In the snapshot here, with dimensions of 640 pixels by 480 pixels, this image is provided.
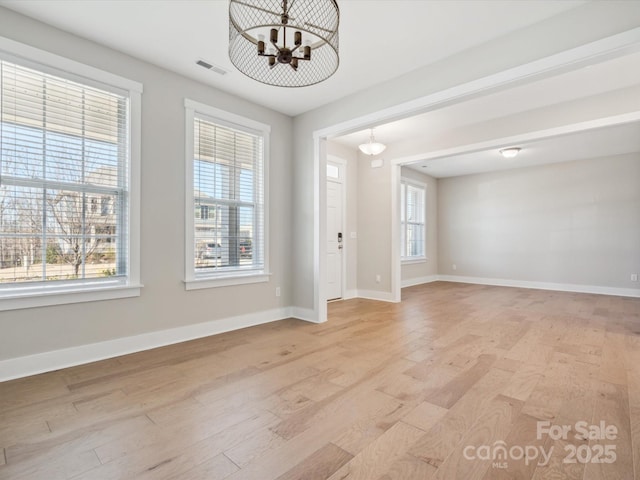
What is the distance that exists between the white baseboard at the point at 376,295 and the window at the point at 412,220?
6.40 ft

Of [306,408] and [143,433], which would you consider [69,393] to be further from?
[306,408]

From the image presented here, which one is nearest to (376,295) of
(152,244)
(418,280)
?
(418,280)

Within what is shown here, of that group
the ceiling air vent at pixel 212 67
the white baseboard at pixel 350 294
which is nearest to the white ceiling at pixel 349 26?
the ceiling air vent at pixel 212 67

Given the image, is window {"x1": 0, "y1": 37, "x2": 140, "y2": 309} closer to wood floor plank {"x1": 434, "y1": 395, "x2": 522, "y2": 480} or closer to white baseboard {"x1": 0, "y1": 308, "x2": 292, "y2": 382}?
white baseboard {"x1": 0, "y1": 308, "x2": 292, "y2": 382}

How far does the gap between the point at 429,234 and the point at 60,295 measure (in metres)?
7.88

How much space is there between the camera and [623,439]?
5.66ft

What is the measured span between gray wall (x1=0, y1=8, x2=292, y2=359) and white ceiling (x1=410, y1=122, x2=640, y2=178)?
Result: 3992 millimetres

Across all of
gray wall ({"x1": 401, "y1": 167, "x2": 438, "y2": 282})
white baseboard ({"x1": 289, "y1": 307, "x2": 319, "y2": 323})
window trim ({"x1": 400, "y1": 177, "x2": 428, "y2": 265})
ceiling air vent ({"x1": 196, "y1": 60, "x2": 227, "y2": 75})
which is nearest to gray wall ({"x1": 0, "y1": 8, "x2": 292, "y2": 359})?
ceiling air vent ({"x1": 196, "y1": 60, "x2": 227, "y2": 75})

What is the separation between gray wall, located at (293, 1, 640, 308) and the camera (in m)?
2.35

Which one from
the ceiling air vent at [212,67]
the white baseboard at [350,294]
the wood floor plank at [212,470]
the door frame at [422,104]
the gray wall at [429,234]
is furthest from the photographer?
the gray wall at [429,234]

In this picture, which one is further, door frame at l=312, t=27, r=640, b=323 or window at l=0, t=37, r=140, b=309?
window at l=0, t=37, r=140, b=309

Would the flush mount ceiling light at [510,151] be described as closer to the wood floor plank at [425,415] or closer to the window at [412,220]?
the window at [412,220]

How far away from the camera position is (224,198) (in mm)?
3838

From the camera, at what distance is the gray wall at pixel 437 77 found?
2.35 meters
